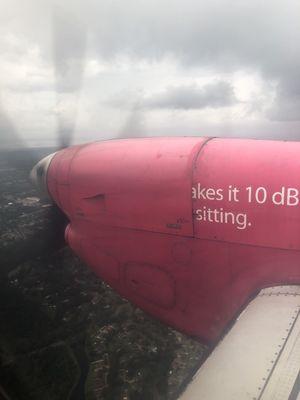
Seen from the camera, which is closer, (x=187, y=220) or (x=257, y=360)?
(x=257, y=360)

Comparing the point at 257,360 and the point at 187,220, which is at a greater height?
the point at 187,220

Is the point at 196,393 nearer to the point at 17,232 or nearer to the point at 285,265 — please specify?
the point at 285,265

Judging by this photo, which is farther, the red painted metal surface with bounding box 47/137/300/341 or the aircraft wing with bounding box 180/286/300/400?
the red painted metal surface with bounding box 47/137/300/341

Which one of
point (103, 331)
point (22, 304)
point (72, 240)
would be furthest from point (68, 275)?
point (72, 240)
